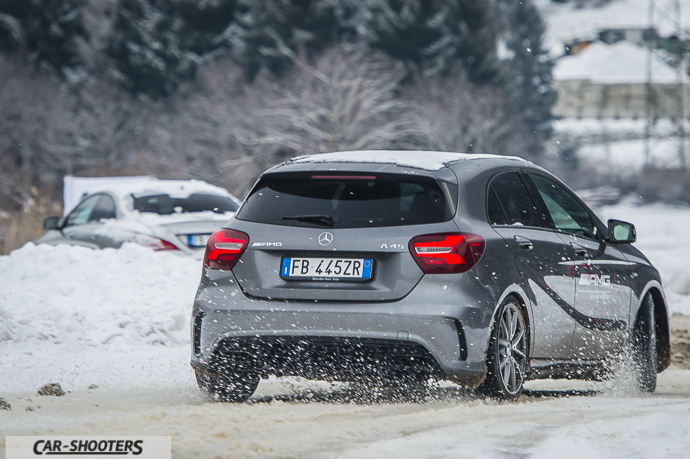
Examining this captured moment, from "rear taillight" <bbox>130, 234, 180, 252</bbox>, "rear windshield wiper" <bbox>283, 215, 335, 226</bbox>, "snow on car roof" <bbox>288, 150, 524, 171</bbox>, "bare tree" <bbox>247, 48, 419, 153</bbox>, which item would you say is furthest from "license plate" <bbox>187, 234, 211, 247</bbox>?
"bare tree" <bbox>247, 48, 419, 153</bbox>

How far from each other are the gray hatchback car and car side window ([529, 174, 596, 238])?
1.09 feet

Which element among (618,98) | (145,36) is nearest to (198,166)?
(145,36)

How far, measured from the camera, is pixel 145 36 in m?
57.7

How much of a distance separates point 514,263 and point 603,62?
5343 inches

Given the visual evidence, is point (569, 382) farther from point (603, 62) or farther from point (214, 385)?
point (603, 62)

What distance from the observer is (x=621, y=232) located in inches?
261

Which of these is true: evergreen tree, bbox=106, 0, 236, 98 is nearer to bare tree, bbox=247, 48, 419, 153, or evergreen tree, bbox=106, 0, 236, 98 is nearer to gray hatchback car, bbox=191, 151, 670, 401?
bare tree, bbox=247, 48, 419, 153

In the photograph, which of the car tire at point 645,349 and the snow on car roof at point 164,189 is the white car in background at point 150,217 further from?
the car tire at point 645,349

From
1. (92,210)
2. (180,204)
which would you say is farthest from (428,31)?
(180,204)

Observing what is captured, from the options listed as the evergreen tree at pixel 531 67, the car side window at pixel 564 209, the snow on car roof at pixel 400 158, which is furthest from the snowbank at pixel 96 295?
the evergreen tree at pixel 531 67

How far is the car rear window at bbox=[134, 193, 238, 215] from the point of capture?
461 inches

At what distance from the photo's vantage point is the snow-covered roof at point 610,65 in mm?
124125

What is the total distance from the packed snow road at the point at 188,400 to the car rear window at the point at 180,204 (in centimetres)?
128

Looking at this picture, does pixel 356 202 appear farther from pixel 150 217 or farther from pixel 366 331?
pixel 150 217
